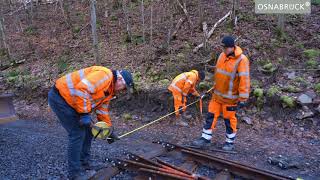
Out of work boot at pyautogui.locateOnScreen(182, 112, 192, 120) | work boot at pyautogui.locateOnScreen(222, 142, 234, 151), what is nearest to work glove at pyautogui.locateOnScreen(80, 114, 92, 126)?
work boot at pyautogui.locateOnScreen(222, 142, 234, 151)

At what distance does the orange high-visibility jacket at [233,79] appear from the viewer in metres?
6.45

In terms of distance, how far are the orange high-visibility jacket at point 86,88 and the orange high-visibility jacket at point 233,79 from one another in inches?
105

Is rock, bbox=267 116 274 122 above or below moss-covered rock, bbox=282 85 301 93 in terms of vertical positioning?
below

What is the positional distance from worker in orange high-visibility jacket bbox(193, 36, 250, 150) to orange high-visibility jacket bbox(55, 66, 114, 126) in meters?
2.67

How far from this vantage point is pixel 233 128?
6.84 meters

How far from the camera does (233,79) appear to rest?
21.7 ft

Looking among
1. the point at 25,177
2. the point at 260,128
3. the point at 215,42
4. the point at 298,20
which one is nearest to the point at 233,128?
the point at 260,128

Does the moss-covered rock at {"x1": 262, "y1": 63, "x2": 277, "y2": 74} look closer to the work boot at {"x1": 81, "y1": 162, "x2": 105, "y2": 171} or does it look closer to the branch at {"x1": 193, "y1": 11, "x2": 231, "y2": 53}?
the branch at {"x1": 193, "y1": 11, "x2": 231, "y2": 53}

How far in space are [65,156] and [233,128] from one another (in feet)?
11.0

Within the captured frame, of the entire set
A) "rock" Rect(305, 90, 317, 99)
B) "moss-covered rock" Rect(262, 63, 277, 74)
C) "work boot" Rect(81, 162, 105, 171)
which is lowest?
"work boot" Rect(81, 162, 105, 171)

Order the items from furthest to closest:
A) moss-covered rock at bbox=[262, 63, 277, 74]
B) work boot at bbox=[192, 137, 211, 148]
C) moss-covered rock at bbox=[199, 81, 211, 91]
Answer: moss-covered rock at bbox=[262, 63, 277, 74]
moss-covered rock at bbox=[199, 81, 211, 91]
work boot at bbox=[192, 137, 211, 148]

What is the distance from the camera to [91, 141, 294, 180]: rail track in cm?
520

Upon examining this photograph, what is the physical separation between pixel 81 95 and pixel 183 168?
7.26ft

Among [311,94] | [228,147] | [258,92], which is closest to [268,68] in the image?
[258,92]
